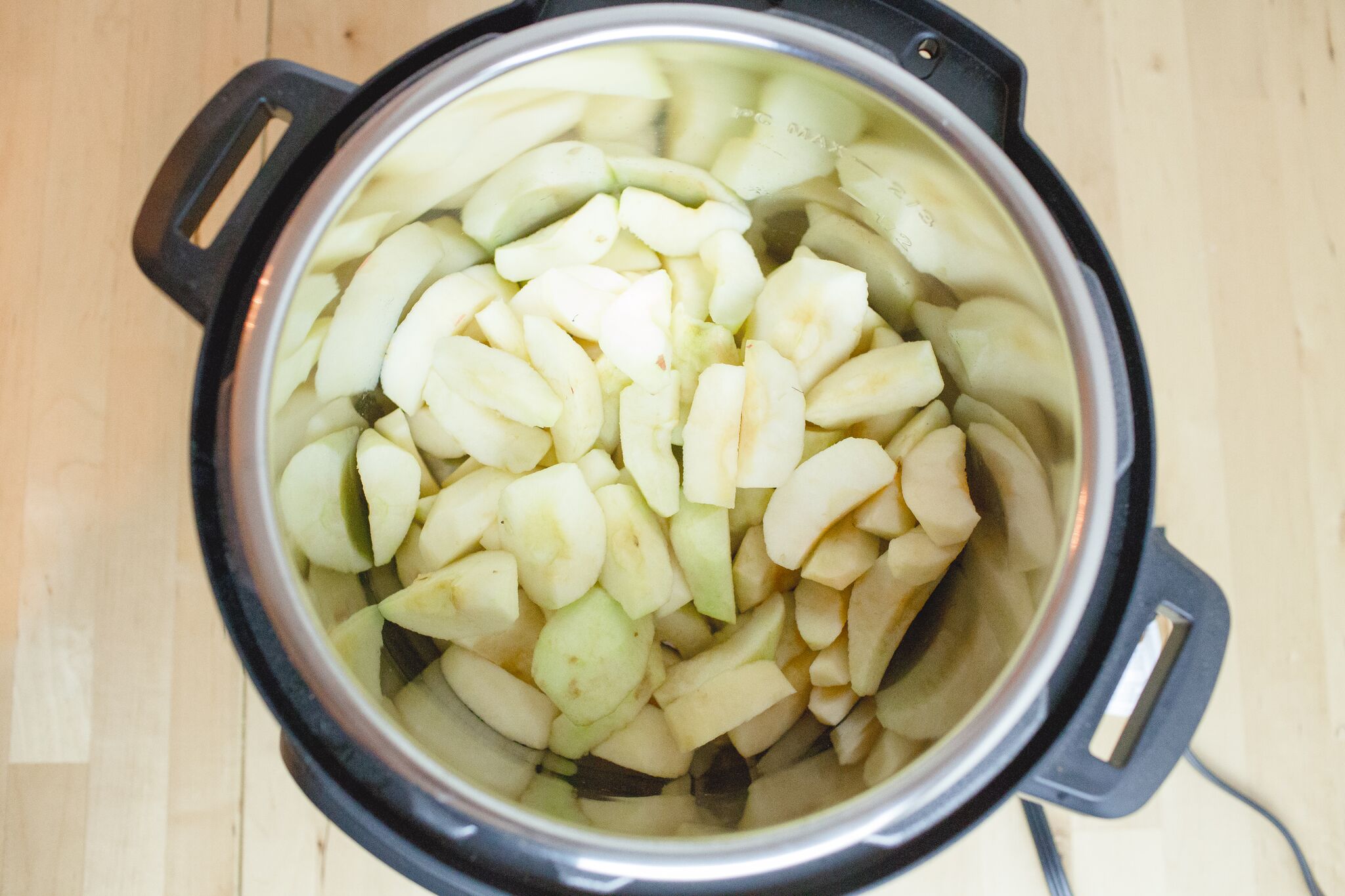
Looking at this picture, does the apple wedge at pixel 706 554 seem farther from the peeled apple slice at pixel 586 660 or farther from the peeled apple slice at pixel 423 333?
the peeled apple slice at pixel 423 333

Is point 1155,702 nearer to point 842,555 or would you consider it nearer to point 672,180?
point 842,555

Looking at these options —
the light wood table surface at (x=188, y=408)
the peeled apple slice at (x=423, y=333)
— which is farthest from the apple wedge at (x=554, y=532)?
the light wood table surface at (x=188, y=408)

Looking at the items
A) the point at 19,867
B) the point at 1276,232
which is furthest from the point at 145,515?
the point at 1276,232

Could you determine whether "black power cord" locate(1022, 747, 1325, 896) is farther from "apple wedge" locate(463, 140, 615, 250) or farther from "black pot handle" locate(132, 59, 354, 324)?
"black pot handle" locate(132, 59, 354, 324)

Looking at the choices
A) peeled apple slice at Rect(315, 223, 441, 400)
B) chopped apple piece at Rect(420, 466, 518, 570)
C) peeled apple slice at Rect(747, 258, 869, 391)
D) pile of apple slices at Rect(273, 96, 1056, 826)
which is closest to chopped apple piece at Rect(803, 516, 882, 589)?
pile of apple slices at Rect(273, 96, 1056, 826)

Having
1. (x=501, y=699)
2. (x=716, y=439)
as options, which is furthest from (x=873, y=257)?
(x=501, y=699)

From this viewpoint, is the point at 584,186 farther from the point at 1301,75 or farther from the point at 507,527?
the point at 1301,75
